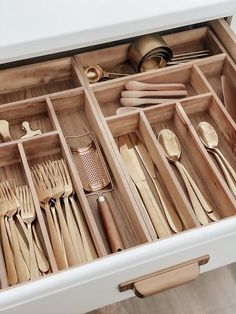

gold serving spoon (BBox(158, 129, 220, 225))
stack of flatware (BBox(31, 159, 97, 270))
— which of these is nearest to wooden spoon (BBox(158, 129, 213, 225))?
gold serving spoon (BBox(158, 129, 220, 225))

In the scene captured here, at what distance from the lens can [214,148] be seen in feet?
3.14

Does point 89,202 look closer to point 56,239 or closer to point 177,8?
point 56,239

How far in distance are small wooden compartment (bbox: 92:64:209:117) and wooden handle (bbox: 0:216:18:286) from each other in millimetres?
360

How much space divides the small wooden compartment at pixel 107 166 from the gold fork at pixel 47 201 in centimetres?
8

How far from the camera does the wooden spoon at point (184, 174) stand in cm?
86

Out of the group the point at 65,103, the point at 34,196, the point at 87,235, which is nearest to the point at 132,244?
the point at 87,235

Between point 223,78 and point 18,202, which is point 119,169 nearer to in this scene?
point 18,202

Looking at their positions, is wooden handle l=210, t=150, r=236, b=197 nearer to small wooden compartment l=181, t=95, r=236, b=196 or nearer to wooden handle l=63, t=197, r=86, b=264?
small wooden compartment l=181, t=95, r=236, b=196

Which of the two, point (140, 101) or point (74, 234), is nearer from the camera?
point (74, 234)

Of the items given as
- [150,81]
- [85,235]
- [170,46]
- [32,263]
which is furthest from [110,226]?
[170,46]

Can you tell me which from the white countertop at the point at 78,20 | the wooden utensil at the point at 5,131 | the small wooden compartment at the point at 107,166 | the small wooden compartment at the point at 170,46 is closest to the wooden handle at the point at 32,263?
the small wooden compartment at the point at 107,166

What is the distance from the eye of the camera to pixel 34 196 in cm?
84

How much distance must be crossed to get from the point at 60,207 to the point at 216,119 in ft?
1.34

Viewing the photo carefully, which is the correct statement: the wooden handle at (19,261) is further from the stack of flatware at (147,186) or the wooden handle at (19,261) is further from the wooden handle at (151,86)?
the wooden handle at (151,86)
